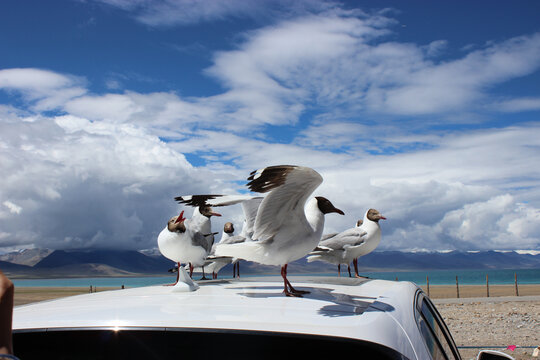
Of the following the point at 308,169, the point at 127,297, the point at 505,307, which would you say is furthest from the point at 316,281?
the point at 505,307

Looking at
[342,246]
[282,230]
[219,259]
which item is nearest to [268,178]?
A: [282,230]

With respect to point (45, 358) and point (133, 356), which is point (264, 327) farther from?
point (45, 358)

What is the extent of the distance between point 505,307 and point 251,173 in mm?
27939

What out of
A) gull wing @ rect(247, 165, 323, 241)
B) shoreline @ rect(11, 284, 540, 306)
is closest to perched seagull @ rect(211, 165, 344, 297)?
gull wing @ rect(247, 165, 323, 241)

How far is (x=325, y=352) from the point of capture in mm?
1903

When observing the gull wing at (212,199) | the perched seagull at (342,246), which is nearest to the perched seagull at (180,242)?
the perched seagull at (342,246)

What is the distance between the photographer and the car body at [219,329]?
1782 mm

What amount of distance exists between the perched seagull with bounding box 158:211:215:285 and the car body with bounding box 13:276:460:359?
6.10 metres

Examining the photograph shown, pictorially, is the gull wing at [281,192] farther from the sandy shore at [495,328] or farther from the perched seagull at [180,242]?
the sandy shore at [495,328]

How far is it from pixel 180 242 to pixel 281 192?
175 inches

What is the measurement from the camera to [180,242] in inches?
337

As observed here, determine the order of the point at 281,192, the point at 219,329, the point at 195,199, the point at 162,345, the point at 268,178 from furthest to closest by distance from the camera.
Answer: the point at 195,199, the point at 281,192, the point at 268,178, the point at 162,345, the point at 219,329

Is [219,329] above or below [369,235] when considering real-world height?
below

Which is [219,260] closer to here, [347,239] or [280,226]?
[347,239]
